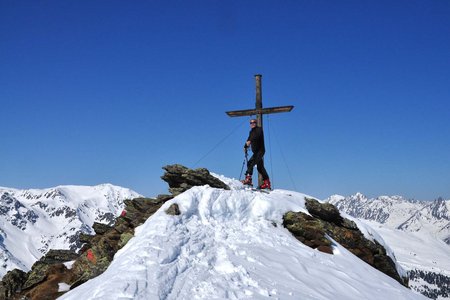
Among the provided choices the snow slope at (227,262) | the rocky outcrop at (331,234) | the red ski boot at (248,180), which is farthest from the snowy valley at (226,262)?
the red ski boot at (248,180)

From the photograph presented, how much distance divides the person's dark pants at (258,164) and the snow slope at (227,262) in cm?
322

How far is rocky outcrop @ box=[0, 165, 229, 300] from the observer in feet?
47.1

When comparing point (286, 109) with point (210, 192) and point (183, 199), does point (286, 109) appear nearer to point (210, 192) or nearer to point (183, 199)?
point (210, 192)

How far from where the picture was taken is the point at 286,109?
22500mm

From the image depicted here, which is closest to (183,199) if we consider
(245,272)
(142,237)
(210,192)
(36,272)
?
(210,192)

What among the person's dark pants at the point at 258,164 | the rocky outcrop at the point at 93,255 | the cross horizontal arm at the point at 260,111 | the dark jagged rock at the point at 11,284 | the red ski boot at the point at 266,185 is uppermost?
the cross horizontal arm at the point at 260,111

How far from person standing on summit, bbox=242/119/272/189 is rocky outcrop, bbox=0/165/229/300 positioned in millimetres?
1906

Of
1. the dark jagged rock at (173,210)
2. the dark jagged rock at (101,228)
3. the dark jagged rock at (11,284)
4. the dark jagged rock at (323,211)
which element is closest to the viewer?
the dark jagged rock at (173,210)

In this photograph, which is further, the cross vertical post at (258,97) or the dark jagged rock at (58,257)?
the cross vertical post at (258,97)

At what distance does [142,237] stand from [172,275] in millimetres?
3159

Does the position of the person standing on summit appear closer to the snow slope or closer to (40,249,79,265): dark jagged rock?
the snow slope

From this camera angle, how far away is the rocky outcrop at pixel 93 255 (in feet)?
47.1

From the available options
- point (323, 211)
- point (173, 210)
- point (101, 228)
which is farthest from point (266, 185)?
point (101, 228)

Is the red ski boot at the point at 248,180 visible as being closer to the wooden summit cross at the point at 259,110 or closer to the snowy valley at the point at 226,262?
the wooden summit cross at the point at 259,110
